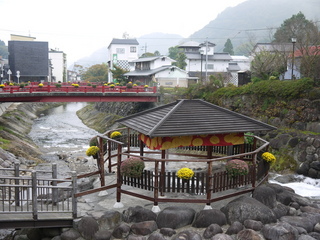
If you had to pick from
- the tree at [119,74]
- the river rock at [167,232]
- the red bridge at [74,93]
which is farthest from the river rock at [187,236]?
the tree at [119,74]

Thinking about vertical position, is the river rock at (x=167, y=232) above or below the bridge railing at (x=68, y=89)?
below

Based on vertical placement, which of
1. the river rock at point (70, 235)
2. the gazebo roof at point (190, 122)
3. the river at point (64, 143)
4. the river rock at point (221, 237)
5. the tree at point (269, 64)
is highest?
the tree at point (269, 64)

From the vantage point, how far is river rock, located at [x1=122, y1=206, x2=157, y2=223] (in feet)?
37.6

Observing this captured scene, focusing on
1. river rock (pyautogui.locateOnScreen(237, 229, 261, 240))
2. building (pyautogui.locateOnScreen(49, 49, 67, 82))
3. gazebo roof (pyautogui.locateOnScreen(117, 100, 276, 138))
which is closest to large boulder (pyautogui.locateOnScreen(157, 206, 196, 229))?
river rock (pyautogui.locateOnScreen(237, 229, 261, 240))

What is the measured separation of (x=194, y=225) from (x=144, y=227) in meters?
1.71

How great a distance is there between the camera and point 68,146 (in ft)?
121

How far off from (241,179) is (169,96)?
105ft

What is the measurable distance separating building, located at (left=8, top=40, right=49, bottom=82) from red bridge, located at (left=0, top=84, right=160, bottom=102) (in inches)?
1639

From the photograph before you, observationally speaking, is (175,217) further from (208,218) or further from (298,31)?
(298,31)

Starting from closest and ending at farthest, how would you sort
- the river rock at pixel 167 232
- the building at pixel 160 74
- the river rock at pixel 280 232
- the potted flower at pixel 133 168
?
the river rock at pixel 280 232
the river rock at pixel 167 232
the potted flower at pixel 133 168
the building at pixel 160 74

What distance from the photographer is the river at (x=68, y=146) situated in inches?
759

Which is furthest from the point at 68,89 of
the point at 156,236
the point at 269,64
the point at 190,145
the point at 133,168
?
the point at 156,236

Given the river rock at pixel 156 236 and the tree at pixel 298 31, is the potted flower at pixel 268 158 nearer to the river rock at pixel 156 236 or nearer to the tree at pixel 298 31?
the river rock at pixel 156 236

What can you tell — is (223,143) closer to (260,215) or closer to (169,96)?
(260,215)
